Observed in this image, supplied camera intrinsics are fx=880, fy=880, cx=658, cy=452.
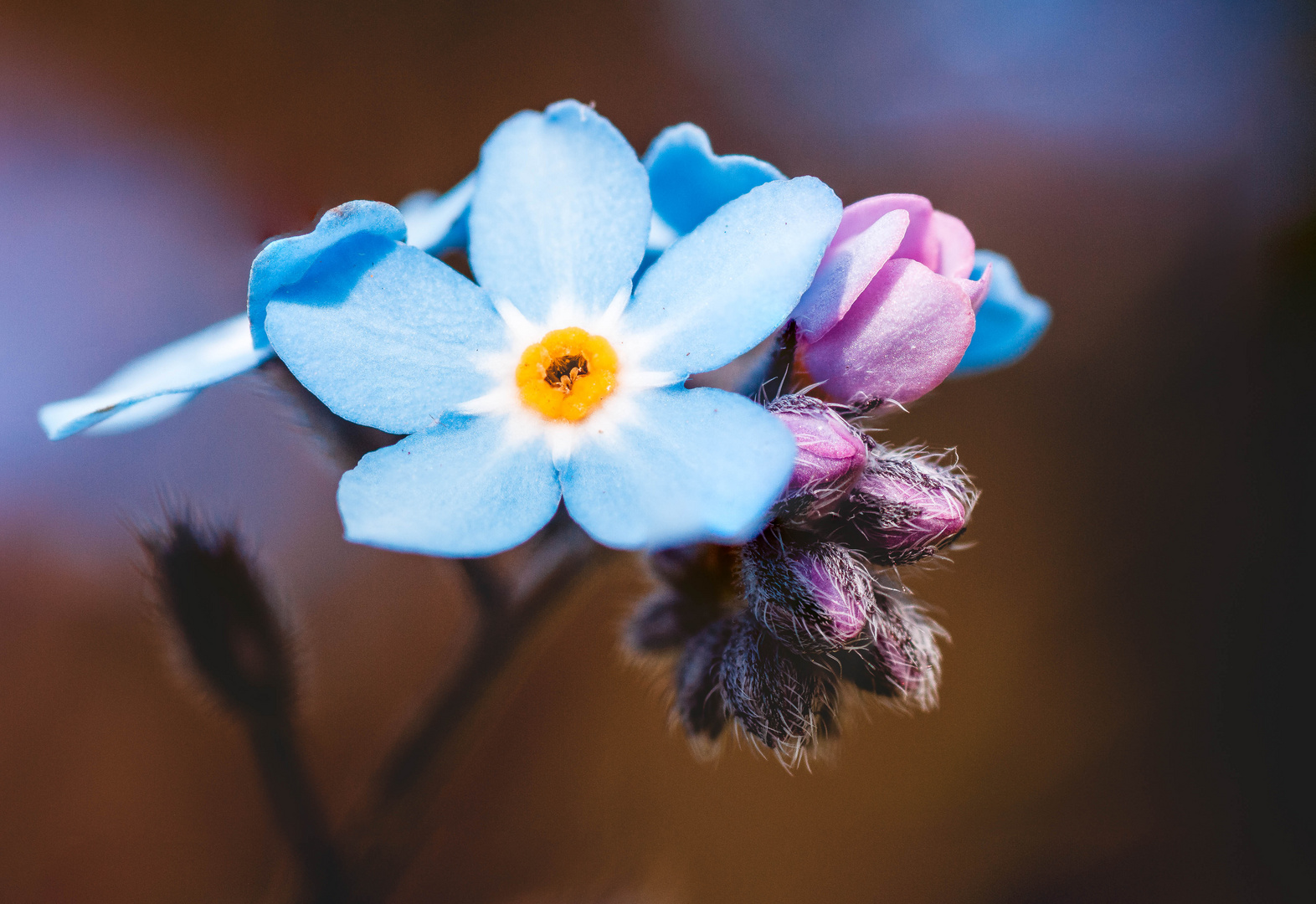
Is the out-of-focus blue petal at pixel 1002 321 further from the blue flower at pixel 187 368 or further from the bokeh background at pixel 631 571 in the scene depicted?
the bokeh background at pixel 631 571

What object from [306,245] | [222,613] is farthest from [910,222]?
[222,613]

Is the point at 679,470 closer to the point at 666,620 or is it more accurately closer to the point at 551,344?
the point at 551,344

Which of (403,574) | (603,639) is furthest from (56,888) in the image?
(603,639)

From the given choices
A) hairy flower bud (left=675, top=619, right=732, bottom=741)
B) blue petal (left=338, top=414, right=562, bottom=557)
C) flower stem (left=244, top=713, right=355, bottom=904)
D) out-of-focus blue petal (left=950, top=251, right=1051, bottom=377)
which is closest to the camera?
blue petal (left=338, top=414, right=562, bottom=557)

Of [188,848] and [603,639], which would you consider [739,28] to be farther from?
[188,848]

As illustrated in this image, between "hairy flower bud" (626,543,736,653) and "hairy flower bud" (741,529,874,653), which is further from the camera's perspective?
"hairy flower bud" (626,543,736,653)

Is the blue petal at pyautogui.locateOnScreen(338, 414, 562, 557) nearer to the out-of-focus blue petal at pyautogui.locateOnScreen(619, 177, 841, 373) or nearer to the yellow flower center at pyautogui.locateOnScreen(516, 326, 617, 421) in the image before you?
the yellow flower center at pyautogui.locateOnScreen(516, 326, 617, 421)

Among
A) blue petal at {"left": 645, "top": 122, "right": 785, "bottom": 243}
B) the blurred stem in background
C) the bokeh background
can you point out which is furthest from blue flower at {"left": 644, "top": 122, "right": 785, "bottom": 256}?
the bokeh background

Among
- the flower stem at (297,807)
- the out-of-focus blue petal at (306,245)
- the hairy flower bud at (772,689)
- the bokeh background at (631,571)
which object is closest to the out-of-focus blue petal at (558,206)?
the out-of-focus blue petal at (306,245)

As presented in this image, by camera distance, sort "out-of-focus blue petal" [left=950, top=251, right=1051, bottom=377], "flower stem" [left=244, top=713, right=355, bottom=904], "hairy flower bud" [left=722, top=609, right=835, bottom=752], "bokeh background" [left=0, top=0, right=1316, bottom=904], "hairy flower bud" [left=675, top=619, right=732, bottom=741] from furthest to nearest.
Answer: "bokeh background" [left=0, top=0, right=1316, bottom=904] < "flower stem" [left=244, top=713, right=355, bottom=904] < "out-of-focus blue petal" [left=950, top=251, right=1051, bottom=377] < "hairy flower bud" [left=675, top=619, right=732, bottom=741] < "hairy flower bud" [left=722, top=609, right=835, bottom=752]

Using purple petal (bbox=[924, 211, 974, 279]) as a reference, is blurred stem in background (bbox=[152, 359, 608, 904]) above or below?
below
